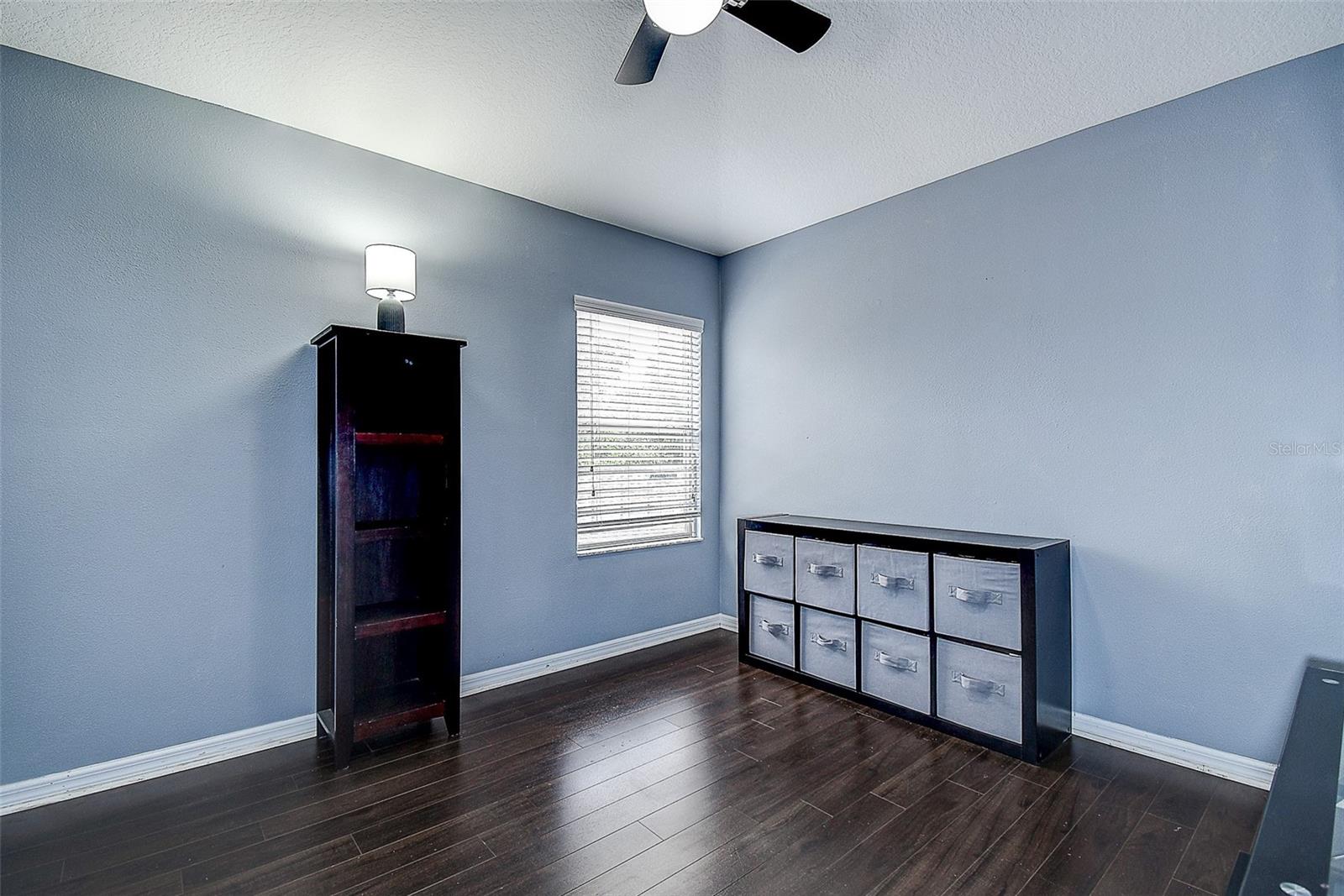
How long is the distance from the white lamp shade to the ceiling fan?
1261 mm

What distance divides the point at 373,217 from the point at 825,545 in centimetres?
263

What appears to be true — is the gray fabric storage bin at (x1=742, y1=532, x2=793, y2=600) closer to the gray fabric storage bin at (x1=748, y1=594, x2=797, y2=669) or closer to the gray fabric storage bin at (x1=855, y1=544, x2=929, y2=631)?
the gray fabric storage bin at (x1=748, y1=594, x2=797, y2=669)

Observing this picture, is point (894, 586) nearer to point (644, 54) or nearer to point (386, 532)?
point (386, 532)

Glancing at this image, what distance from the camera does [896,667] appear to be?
9.23ft

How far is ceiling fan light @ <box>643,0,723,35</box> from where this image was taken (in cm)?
163

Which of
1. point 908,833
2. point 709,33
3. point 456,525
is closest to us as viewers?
point 908,833

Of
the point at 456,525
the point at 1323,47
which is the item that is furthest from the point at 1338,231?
the point at 456,525

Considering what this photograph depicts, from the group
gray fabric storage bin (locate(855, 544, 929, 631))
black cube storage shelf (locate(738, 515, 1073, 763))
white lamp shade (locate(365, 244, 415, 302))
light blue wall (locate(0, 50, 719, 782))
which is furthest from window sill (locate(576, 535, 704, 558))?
white lamp shade (locate(365, 244, 415, 302))

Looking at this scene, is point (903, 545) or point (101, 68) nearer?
point (101, 68)

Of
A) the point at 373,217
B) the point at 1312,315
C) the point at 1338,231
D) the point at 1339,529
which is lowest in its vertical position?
the point at 1339,529

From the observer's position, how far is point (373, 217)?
287cm

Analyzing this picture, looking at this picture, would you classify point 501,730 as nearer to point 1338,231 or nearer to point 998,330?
point 998,330

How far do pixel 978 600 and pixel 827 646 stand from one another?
806 millimetres

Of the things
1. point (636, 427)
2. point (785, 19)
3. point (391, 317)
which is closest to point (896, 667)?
point (636, 427)
